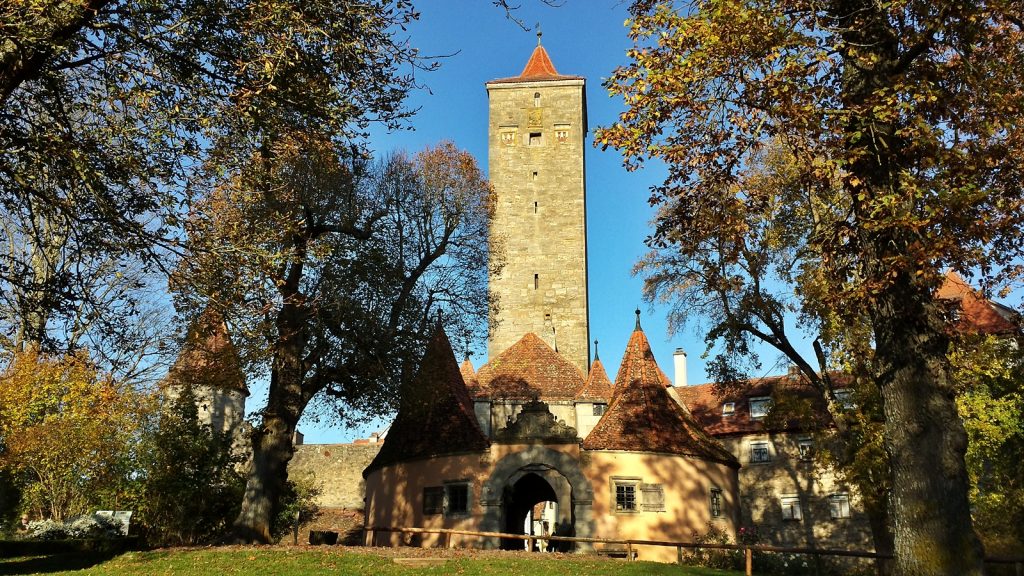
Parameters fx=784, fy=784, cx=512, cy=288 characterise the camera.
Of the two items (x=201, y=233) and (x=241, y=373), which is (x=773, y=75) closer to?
(x=201, y=233)

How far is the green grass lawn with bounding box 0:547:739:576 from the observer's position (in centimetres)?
1381

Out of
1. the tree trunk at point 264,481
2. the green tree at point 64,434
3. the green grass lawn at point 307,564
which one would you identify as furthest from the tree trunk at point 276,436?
the green tree at point 64,434

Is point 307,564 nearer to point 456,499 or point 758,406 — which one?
point 456,499

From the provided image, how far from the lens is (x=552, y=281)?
1503 inches

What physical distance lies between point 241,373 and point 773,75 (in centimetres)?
1425

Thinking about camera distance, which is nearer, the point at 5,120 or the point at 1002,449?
the point at 5,120

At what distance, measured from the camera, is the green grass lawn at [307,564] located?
1381cm

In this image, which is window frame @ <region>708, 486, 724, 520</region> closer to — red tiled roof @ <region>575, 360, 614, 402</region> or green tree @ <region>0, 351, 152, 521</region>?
red tiled roof @ <region>575, 360, 614, 402</region>

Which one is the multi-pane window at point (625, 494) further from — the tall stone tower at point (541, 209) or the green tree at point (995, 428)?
the tall stone tower at point (541, 209)

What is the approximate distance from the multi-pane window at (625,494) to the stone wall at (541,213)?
1543cm

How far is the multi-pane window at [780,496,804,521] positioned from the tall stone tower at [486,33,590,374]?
10.2 metres

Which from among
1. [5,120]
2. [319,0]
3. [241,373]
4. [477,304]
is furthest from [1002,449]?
[5,120]

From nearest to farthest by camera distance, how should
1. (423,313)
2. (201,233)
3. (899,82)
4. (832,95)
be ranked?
(899,82)
(832,95)
(201,233)
(423,313)

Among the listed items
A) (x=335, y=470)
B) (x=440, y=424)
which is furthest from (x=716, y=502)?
(x=335, y=470)
